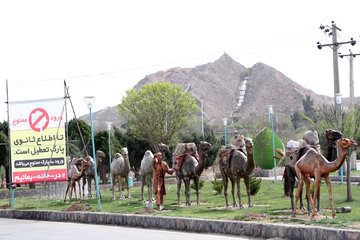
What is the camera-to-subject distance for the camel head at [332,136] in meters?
14.4

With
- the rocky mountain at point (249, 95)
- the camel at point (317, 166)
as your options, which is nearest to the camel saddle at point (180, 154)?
the camel at point (317, 166)

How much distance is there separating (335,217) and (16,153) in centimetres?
1685

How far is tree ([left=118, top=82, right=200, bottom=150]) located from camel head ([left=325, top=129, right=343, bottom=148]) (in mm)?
32724

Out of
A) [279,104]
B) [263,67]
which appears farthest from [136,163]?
[263,67]

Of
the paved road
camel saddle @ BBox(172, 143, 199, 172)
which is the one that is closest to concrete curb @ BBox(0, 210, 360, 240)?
the paved road

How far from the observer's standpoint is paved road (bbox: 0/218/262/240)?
14.6m

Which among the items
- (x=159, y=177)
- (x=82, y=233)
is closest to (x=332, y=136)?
(x=159, y=177)

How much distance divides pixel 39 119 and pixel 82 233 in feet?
35.1

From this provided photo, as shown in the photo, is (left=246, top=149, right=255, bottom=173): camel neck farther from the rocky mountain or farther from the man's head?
the rocky mountain

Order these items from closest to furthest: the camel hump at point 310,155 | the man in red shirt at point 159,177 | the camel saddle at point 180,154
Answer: the camel hump at point 310,155 < the man in red shirt at point 159,177 < the camel saddle at point 180,154

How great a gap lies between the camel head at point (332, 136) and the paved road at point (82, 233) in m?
3.75

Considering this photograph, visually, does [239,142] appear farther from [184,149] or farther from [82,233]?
[82,233]

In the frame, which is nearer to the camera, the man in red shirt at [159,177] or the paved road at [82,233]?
the paved road at [82,233]

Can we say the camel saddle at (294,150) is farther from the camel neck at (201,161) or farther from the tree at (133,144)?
the tree at (133,144)
